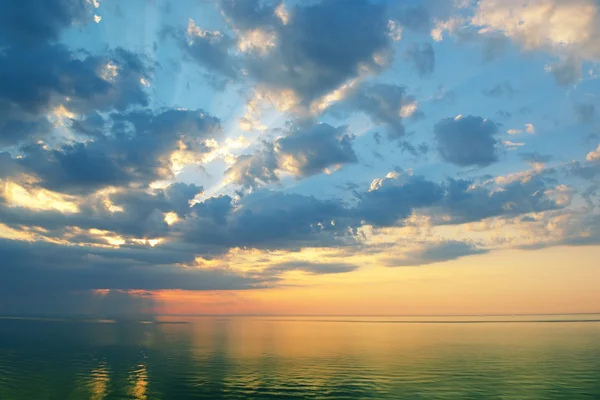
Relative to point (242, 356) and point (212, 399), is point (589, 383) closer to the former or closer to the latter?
point (212, 399)

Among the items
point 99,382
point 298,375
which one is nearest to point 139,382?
point 99,382

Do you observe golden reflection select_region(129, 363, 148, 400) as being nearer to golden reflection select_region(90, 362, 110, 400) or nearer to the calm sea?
the calm sea

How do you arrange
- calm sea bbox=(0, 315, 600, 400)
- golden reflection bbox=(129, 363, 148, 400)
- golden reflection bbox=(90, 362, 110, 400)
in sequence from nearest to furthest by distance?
golden reflection bbox=(90, 362, 110, 400) → golden reflection bbox=(129, 363, 148, 400) → calm sea bbox=(0, 315, 600, 400)

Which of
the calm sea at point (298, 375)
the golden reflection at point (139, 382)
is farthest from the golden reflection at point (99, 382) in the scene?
the golden reflection at point (139, 382)

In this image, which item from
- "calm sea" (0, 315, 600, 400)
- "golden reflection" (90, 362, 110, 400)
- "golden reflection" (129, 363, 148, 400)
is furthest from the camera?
"calm sea" (0, 315, 600, 400)

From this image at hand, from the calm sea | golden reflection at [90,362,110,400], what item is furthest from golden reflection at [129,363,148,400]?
golden reflection at [90,362,110,400]

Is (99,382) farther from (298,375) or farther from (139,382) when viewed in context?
(298,375)

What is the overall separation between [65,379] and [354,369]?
53300 mm

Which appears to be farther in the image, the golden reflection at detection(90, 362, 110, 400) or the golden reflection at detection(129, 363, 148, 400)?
the golden reflection at detection(129, 363, 148, 400)

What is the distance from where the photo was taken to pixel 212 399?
5784 centimetres

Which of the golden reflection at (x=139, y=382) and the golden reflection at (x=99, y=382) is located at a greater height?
the golden reflection at (x=99, y=382)

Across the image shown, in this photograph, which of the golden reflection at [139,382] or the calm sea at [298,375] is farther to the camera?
the calm sea at [298,375]

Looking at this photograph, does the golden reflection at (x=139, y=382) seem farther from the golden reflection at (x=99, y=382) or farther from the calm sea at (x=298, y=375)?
the golden reflection at (x=99, y=382)

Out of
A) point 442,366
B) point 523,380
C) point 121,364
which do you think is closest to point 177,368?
point 121,364
